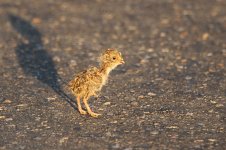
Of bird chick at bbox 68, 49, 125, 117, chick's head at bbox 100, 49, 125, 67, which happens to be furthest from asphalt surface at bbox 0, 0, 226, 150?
chick's head at bbox 100, 49, 125, 67

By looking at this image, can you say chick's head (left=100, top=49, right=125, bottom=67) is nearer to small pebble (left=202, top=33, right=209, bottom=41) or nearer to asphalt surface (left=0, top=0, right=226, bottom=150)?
asphalt surface (left=0, top=0, right=226, bottom=150)

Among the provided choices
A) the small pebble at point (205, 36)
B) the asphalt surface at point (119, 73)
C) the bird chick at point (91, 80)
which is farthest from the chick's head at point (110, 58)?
the small pebble at point (205, 36)

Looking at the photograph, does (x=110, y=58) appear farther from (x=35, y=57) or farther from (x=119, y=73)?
(x=35, y=57)

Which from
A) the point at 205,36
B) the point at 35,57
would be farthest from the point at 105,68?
the point at 205,36

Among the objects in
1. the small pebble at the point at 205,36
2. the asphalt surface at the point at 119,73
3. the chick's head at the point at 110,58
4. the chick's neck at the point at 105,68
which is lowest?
the asphalt surface at the point at 119,73

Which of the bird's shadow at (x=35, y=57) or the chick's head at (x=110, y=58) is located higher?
the chick's head at (x=110, y=58)

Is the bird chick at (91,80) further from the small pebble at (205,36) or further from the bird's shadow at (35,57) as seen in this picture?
the small pebble at (205,36)

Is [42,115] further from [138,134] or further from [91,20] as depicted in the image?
[91,20]
